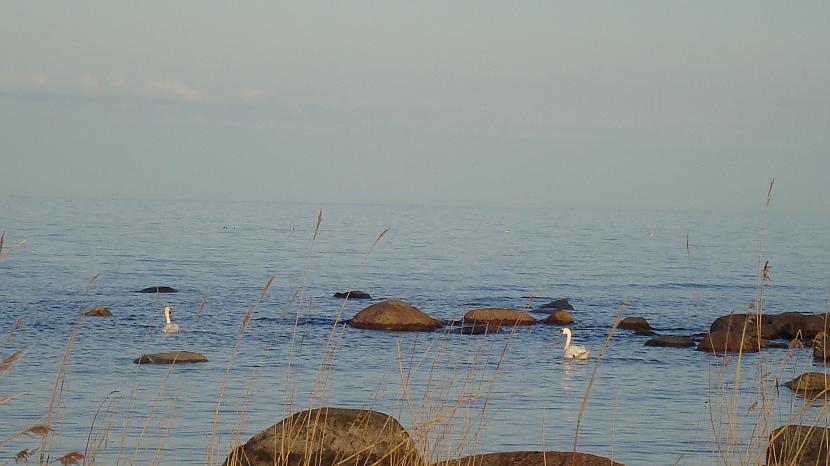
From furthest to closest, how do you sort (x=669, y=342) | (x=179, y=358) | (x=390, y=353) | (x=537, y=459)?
(x=669, y=342) → (x=390, y=353) → (x=179, y=358) → (x=537, y=459)

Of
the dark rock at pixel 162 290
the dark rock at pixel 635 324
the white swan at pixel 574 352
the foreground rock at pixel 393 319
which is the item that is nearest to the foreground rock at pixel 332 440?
the white swan at pixel 574 352

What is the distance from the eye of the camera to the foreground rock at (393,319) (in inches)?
1018

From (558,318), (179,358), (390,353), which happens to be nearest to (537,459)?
(179,358)

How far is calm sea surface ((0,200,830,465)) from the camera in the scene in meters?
10.9

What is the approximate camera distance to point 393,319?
84.8 feet

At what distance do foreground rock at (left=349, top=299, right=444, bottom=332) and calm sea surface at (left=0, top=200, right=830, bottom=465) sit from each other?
0.78 meters

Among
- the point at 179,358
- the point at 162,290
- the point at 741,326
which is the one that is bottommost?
the point at 162,290

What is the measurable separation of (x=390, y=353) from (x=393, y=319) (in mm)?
4218

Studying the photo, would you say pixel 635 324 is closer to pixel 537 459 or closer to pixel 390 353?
pixel 390 353

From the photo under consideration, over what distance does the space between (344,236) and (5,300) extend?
63173 millimetres

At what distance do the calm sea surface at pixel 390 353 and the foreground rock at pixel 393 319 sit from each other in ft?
2.57

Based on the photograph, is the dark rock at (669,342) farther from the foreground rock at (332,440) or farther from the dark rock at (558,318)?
the foreground rock at (332,440)

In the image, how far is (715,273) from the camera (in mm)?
53750

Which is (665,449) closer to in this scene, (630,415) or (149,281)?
(630,415)
